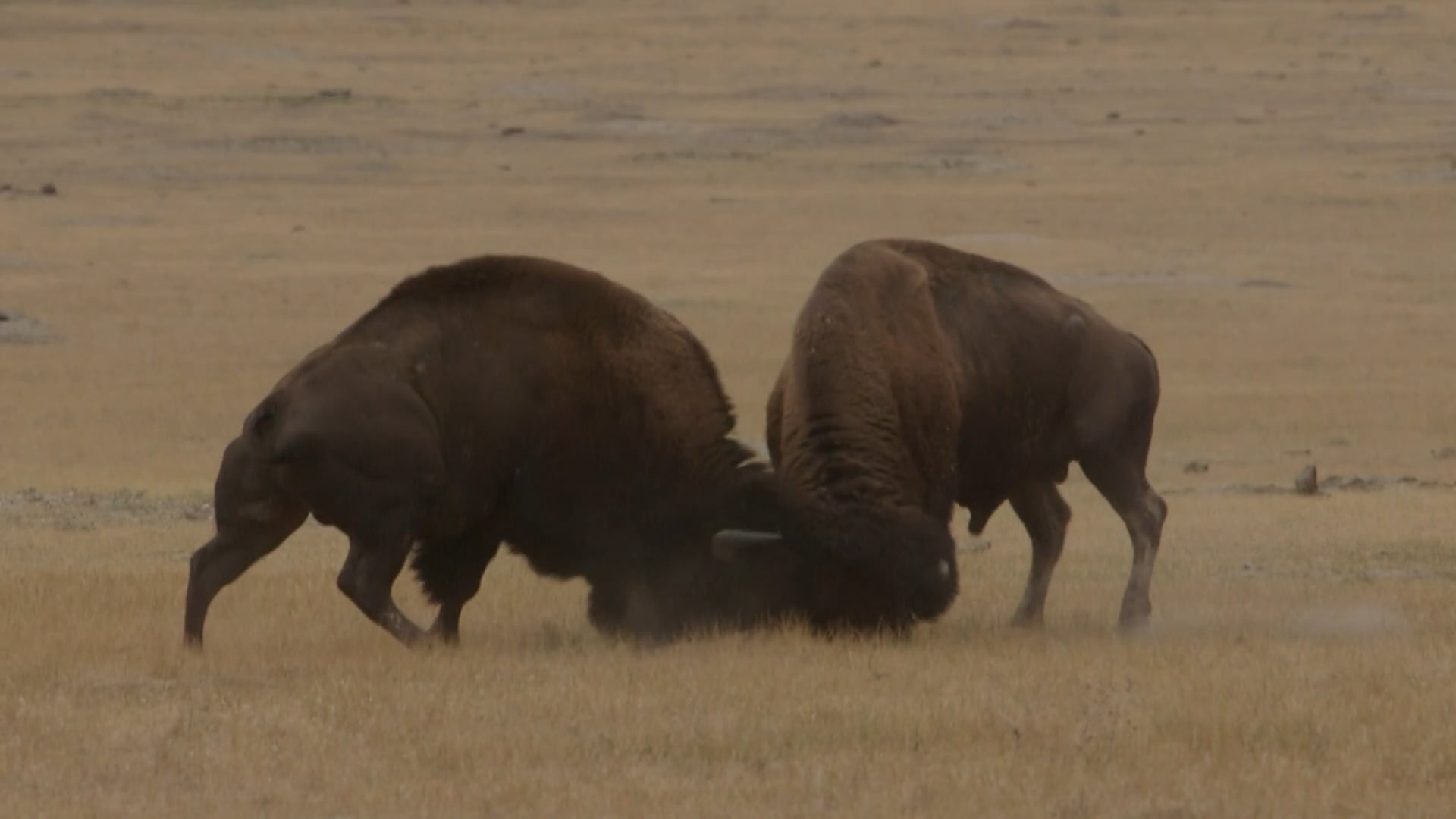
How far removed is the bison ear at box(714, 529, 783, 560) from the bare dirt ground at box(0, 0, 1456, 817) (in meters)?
0.36

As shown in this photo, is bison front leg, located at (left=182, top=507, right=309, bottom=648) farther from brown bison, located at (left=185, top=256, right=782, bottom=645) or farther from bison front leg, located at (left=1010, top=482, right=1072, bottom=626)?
bison front leg, located at (left=1010, top=482, right=1072, bottom=626)

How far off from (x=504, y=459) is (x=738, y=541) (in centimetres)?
108

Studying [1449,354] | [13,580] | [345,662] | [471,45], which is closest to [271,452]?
[345,662]

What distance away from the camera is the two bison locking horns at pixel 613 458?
9.58 meters

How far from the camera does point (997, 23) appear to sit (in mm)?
79438

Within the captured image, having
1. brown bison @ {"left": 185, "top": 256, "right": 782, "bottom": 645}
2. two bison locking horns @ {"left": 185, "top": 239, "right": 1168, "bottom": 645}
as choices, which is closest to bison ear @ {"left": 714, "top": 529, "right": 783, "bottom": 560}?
two bison locking horns @ {"left": 185, "top": 239, "right": 1168, "bottom": 645}

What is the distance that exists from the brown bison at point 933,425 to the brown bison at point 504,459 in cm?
32

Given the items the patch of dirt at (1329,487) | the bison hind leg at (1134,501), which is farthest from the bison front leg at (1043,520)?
the patch of dirt at (1329,487)

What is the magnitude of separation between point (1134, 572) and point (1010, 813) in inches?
167

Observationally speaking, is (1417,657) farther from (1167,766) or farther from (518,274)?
(518,274)

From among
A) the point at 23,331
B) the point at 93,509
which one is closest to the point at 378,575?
the point at 93,509

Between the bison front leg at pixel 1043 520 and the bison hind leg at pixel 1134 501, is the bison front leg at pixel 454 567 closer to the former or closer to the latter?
the bison front leg at pixel 1043 520

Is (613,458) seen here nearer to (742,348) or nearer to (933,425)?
(933,425)

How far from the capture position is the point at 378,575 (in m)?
9.73
